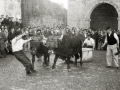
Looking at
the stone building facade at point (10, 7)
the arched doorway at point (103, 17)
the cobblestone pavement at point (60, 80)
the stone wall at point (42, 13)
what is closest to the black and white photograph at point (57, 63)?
the cobblestone pavement at point (60, 80)

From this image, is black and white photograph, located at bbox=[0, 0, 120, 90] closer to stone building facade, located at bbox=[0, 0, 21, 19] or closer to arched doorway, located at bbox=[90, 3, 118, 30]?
stone building facade, located at bbox=[0, 0, 21, 19]

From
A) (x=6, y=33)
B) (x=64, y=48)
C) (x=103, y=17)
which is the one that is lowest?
(x=64, y=48)

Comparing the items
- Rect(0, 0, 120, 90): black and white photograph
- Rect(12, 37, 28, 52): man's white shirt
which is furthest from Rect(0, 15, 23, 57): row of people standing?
Rect(12, 37, 28, 52): man's white shirt

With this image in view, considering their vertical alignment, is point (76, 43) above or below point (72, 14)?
below

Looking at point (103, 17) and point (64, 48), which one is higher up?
point (103, 17)

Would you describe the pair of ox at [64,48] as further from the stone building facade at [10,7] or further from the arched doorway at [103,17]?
the arched doorway at [103,17]

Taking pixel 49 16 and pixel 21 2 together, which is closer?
pixel 21 2

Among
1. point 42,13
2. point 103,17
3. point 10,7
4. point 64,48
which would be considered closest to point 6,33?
point 64,48

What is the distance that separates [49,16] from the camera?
115 feet

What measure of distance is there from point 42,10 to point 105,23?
900cm

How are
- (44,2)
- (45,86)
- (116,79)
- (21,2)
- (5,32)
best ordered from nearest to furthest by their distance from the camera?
(45,86)
(116,79)
(5,32)
(21,2)
(44,2)

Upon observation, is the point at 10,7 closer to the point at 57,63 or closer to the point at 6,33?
the point at 6,33

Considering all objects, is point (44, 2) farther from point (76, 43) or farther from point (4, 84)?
point (4, 84)

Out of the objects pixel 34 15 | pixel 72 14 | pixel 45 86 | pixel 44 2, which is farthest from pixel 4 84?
pixel 44 2
